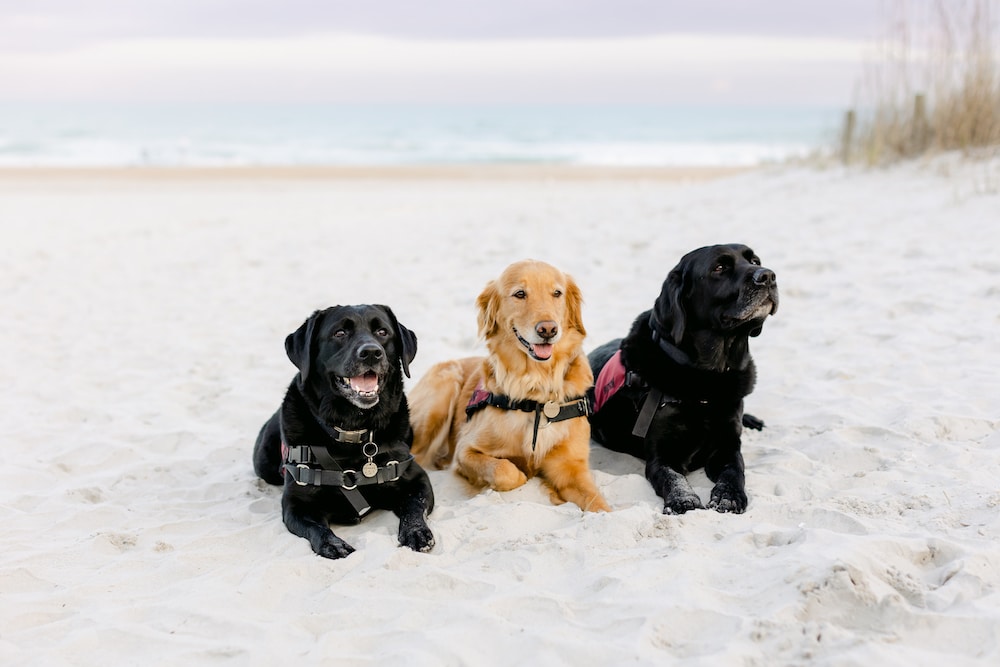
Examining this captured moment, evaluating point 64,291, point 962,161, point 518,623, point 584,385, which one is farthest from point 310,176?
point 518,623

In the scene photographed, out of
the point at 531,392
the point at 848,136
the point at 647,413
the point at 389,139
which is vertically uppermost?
the point at 848,136

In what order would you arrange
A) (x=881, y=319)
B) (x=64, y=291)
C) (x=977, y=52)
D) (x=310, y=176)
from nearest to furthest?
(x=881, y=319) → (x=64, y=291) → (x=977, y=52) → (x=310, y=176)

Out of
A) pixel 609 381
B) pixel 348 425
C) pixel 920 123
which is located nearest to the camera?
pixel 348 425

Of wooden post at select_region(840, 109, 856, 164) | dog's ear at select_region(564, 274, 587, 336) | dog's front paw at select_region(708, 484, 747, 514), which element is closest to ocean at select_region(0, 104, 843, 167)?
wooden post at select_region(840, 109, 856, 164)

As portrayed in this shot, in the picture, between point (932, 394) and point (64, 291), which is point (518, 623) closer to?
point (932, 394)

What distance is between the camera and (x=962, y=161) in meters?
11.0

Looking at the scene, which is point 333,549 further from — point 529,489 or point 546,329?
point 546,329

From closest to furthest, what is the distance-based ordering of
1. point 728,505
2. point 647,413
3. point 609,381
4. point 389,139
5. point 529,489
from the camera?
point 728,505 → point 529,489 → point 647,413 → point 609,381 → point 389,139

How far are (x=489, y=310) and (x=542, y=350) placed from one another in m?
0.48

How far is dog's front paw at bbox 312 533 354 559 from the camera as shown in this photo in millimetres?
3647

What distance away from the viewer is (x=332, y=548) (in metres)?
3.66

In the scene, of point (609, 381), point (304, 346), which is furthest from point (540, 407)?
point (304, 346)

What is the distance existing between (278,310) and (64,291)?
264 centimetres

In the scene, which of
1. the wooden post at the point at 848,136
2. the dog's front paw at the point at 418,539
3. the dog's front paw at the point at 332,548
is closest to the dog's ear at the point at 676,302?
the dog's front paw at the point at 418,539
